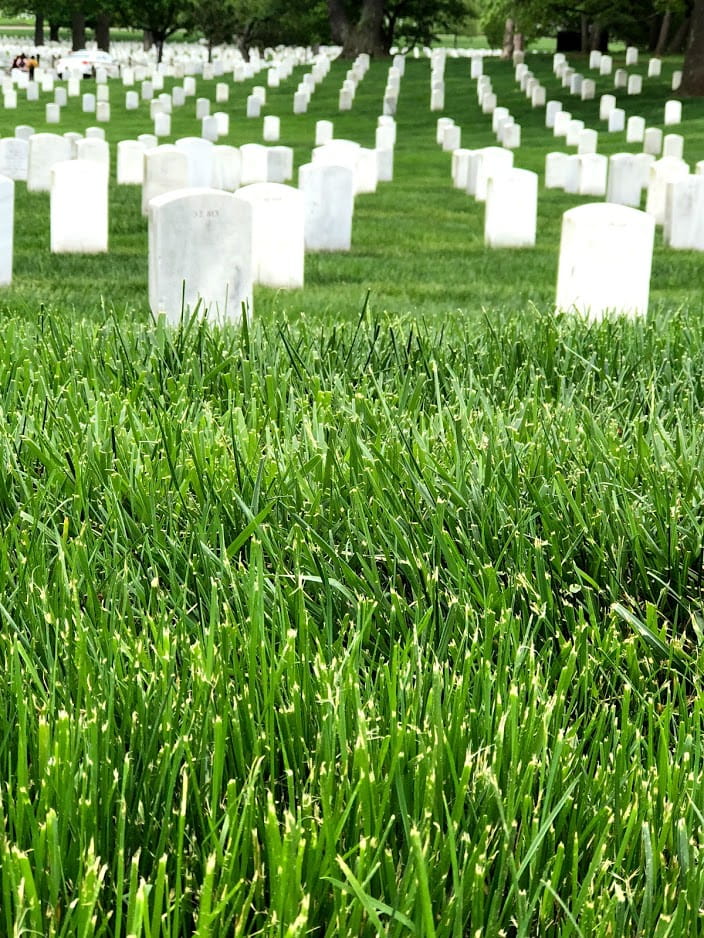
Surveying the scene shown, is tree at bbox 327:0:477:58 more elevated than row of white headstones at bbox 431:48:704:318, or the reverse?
tree at bbox 327:0:477:58

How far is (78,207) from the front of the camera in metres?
10.5

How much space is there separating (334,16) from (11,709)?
49683mm

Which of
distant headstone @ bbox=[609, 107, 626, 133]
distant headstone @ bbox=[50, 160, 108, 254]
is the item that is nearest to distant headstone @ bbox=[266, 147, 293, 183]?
distant headstone @ bbox=[50, 160, 108, 254]

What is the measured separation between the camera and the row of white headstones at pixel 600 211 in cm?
739

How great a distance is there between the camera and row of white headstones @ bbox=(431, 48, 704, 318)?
291 inches

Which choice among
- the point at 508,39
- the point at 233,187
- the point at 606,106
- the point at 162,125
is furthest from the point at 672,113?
the point at 508,39

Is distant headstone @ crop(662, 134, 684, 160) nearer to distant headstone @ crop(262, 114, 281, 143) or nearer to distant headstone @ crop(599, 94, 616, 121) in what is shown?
distant headstone @ crop(599, 94, 616, 121)

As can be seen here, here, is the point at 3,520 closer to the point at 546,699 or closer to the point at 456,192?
the point at 546,699

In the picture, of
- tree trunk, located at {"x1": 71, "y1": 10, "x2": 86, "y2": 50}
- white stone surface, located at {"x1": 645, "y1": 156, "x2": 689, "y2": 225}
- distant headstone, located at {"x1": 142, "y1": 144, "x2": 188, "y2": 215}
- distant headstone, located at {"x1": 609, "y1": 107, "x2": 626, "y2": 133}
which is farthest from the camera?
tree trunk, located at {"x1": 71, "y1": 10, "x2": 86, "y2": 50}

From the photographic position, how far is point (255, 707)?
81.0 inches

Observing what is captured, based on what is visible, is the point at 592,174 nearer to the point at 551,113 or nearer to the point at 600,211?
the point at 600,211

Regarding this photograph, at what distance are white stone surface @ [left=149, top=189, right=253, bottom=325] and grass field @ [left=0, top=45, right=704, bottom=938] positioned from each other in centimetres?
151

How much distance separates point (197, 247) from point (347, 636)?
448 centimetres

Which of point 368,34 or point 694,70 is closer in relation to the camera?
point 694,70
